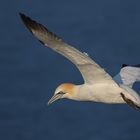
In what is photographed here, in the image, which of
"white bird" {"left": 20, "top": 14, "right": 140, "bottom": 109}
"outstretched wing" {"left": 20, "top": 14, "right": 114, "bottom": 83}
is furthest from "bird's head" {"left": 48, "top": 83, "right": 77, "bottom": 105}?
"outstretched wing" {"left": 20, "top": 14, "right": 114, "bottom": 83}

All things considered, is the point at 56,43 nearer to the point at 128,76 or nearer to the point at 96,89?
the point at 96,89

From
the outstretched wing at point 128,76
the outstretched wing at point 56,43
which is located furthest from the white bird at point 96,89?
the outstretched wing at point 128,76

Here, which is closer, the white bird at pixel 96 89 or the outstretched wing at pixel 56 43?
the outstretched wing at pixel 56 43

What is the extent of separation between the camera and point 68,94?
12.1 metres

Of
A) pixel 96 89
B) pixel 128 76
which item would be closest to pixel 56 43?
pixel 96 89

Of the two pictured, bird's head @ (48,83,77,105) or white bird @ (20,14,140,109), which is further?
bird's head @ (48,83,77,105)

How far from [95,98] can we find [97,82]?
21 cm

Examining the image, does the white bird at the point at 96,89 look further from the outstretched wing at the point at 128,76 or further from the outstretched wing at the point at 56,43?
the outstretched wing at the point at 128,76

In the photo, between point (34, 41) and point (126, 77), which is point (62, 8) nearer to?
point (34, 41)

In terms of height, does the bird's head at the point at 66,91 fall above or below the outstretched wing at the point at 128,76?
below

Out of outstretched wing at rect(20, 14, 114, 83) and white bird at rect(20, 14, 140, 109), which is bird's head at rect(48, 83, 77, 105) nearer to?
white bird at rect(20, 14, 140, 109)

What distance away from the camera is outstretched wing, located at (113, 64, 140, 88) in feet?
41.3

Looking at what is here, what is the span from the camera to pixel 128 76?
12.8 m

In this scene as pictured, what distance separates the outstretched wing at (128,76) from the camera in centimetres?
1259
